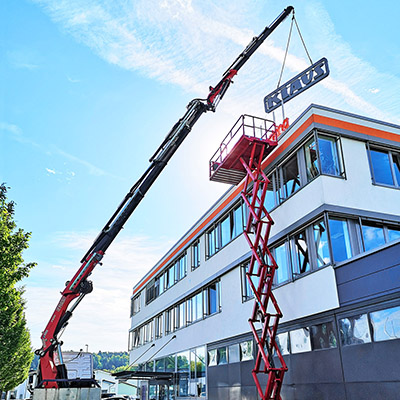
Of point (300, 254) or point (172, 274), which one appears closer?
point (300, 254)

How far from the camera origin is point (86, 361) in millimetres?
34344

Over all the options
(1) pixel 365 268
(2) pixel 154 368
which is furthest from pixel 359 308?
(2) pixel 154 368

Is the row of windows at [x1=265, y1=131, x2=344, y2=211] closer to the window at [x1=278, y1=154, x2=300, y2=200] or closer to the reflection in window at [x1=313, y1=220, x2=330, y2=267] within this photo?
the window at [x1=278, y1=154, x2=300, y2=200]

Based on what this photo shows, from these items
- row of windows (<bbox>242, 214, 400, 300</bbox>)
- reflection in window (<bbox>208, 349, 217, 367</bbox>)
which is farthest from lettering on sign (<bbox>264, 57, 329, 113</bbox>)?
reflection in window (<bbox>208, 349, 217, 367</bbox>)

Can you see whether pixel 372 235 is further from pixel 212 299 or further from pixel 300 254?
pixel 212 299

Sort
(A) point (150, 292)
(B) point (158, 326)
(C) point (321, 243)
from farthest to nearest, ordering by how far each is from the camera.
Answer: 1. (A) point (150, 292)
2. (B) point (158, 326)
3. (C) point (321, 243)

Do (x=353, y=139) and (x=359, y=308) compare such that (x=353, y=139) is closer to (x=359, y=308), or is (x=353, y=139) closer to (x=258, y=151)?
(x=258, y=151)

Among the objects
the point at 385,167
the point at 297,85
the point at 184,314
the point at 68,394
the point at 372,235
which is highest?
the point at 297,85

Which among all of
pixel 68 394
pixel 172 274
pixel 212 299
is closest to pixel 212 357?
pixel 212 299

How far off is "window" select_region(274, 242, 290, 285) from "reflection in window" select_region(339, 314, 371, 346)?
12.2 ft

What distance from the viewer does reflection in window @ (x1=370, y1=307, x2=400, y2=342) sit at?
1157 cm

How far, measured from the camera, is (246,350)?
62.8ft

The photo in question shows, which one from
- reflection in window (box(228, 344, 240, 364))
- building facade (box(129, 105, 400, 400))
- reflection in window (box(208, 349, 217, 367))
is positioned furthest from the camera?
reflection in window (box(208, 349, 217, 367))

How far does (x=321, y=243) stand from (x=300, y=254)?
136 centimetres
